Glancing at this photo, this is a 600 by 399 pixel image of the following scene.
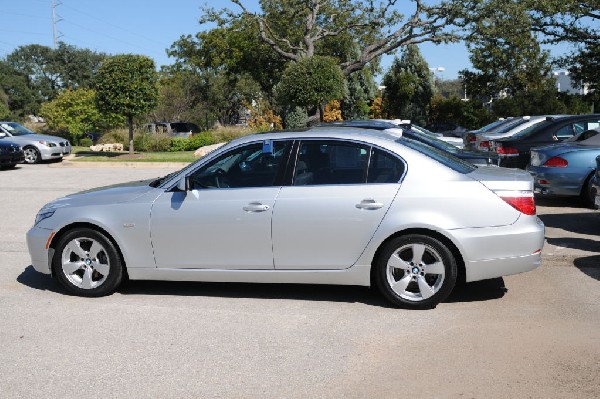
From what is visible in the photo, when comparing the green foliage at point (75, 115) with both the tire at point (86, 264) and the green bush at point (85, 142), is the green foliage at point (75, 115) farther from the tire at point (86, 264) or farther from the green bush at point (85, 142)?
the tire at point (86, 264)

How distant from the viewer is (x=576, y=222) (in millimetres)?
10320

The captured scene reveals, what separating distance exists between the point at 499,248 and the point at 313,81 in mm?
20313

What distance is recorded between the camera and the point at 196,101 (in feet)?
178

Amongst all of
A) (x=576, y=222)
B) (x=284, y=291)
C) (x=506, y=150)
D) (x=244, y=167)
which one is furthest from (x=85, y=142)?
(x=244, y=167)

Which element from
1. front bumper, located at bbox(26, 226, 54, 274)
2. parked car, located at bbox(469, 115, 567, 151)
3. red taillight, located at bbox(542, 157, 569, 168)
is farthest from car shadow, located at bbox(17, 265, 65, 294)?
parked car, located at bbox(469, 115, 567, 151)

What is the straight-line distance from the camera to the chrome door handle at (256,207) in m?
6.19

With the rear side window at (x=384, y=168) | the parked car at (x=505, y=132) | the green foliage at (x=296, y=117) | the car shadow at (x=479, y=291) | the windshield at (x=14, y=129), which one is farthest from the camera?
the green foliage at (x=296, y=117)

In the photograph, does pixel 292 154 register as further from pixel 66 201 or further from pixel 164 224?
pixel 66 201

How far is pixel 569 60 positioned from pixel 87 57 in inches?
2415

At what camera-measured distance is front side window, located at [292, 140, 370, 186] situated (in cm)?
623

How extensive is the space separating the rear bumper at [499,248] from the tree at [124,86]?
20.8 m

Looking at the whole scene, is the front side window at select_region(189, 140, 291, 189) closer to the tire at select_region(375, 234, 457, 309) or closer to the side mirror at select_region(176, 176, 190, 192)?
the side mirror at select_region(176, 176, 190, 192)

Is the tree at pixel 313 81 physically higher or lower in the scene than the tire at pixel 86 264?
higher

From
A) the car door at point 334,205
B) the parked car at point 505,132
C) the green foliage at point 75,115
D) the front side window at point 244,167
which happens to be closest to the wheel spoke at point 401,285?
the car door at point 334,205
